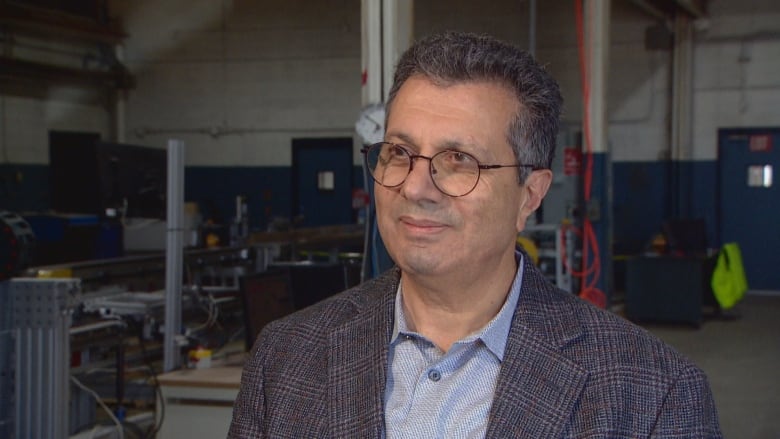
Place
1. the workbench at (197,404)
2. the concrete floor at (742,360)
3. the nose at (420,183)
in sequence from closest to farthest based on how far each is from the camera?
the nose at (420,183) < the workbench at (197,404) < the concrete floor at (742,360)

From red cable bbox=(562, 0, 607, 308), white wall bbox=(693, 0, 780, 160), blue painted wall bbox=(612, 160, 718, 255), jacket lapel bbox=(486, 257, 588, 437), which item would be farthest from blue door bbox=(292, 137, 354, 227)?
jacket lapel bbox=(486, 257, 588, 437)

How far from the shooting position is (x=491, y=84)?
1329mm

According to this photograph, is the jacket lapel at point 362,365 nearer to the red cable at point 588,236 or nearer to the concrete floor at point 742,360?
the concrete floor at point 742,360

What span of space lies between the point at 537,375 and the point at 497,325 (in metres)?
0.10

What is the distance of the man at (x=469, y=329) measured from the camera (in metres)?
1.30

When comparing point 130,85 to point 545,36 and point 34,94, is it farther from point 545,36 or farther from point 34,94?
point 545,36

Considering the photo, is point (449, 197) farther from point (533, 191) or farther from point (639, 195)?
point (639, 195)

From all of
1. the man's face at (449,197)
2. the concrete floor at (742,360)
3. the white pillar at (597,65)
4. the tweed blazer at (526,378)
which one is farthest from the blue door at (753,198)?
the man's face at (449,197)

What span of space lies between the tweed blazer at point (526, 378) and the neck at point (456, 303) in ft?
0.13

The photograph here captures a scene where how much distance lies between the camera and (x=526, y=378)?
1.33 metres

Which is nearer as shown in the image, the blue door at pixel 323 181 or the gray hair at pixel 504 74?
the gray hair at pixel 504 74

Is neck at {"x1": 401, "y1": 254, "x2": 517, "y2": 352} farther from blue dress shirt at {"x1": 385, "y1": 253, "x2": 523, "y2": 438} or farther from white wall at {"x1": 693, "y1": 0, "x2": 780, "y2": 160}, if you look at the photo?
white wall at {"x1": 693, "y1": 0, "x2": 780, "y2": 160}

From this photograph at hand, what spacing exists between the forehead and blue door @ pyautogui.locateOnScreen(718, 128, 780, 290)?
10.9 meters

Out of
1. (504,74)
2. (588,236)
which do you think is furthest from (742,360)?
(504,74)
